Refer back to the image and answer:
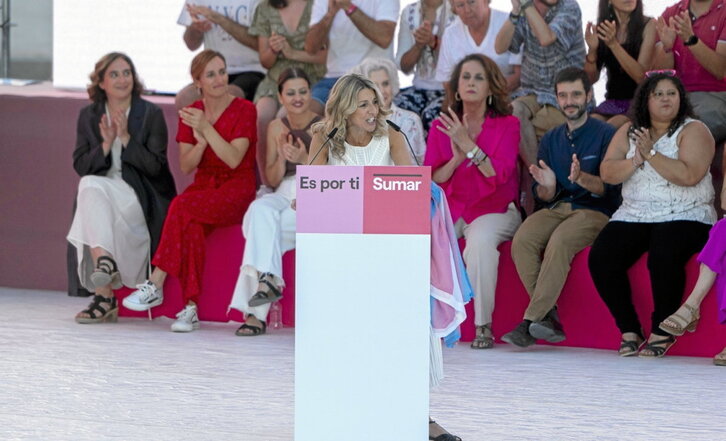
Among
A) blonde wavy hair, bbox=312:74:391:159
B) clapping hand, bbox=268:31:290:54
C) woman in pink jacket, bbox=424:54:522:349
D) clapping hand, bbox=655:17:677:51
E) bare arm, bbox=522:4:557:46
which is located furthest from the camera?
clapping hand, bbox=268:31:290:54

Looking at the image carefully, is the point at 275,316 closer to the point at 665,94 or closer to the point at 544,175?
the point at 544,175

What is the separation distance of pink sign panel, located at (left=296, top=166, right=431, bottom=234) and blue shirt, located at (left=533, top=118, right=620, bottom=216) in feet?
8.87

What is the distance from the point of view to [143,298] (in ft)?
21.9

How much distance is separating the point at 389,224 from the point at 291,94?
3.02 m

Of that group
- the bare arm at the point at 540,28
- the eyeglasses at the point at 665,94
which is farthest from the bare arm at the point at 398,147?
the bare arm at the point at 540,28

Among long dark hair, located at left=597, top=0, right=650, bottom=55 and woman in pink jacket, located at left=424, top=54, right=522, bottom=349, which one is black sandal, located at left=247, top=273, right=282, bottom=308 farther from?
long dark hair, located at left=597, top=0, right=650, bottom=55

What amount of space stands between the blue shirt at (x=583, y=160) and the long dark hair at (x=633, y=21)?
556 mm

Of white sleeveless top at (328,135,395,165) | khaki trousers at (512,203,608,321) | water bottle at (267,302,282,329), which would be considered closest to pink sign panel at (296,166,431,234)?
white sleeveless top at (328,135,395,165)

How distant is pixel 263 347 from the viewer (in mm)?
6027

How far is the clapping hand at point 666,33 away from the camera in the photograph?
6531mm

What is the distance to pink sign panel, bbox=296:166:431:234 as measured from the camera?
3.73 meters

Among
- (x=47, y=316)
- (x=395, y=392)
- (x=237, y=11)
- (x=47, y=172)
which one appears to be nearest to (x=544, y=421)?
(x=395, y=392)

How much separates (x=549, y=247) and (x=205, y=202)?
180 centimetres

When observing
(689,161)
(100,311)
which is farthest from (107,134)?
(689,161)
